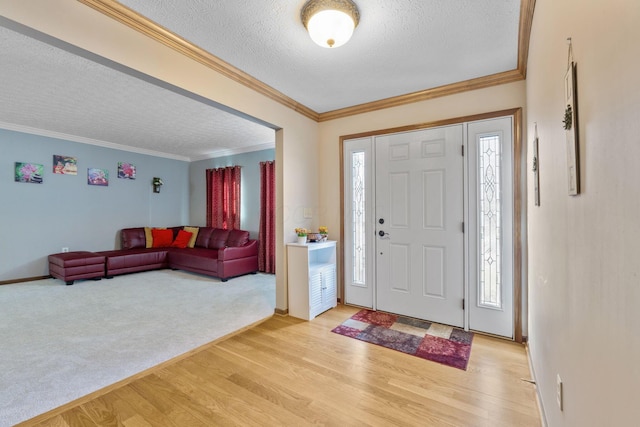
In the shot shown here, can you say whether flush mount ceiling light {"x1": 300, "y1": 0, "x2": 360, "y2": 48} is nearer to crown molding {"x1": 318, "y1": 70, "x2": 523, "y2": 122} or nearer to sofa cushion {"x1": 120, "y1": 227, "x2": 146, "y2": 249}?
crown molding {"x1": 318, "y1": 70, "x2": 523, "y2": 122}

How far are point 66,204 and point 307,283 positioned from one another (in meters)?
5.24

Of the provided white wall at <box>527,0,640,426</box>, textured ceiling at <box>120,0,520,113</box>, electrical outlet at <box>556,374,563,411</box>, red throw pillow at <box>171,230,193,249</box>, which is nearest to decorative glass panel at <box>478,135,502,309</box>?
textured ceiling at <box>120,0,520,113</box>

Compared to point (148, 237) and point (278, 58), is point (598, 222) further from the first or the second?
point (148, 237)

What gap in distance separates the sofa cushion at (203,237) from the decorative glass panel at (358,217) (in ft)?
12.7

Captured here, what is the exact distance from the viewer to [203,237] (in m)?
6.28

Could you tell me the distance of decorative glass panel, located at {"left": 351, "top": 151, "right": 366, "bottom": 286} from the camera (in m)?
3.52

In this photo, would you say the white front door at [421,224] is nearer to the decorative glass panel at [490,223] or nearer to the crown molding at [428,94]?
the decorative glass panel at [490,223]

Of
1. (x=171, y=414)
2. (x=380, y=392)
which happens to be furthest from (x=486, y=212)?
(x=171, y=414)

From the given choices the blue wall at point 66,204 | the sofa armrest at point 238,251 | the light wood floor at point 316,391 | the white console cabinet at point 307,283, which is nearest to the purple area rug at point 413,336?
the light wood floor at point 316,391

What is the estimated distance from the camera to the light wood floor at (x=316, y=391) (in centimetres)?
169

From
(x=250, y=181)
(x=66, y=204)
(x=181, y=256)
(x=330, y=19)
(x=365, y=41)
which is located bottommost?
(x=181, y=256)

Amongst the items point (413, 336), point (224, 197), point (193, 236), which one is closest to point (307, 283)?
point (413, 336)

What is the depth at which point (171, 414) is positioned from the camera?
1.73m

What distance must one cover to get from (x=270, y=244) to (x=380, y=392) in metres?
4.02
